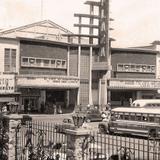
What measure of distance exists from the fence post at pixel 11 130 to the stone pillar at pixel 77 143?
133 inches

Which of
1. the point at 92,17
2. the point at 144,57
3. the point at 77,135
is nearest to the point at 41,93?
the point at 92,17

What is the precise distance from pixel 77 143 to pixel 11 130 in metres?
3.73

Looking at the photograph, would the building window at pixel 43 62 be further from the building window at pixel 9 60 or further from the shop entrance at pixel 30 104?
the shop entrance at pixel 30 104

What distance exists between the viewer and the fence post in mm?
12875

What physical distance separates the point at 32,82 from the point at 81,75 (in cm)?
957

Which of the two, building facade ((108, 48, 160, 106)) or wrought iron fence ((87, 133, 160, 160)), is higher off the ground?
building facade ((108, 48, 160, 106))

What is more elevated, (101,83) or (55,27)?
(55,27)

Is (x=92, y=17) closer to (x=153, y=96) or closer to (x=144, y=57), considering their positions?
(x=144, y=57)

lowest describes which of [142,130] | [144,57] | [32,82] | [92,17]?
[142,130]

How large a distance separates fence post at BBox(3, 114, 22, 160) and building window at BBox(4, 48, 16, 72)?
3577cm

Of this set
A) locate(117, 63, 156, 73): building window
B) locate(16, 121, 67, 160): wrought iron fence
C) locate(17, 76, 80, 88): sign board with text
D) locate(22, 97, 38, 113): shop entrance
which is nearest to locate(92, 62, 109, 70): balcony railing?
locate(17, 76, 80, 88): sign board with text

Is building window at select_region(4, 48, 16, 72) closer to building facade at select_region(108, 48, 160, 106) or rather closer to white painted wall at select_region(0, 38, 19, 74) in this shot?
white painted wall at select_region(0, 38, 19, 74)

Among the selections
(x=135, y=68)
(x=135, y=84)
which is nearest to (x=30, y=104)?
(x=135, y=84)

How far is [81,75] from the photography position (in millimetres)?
56719
